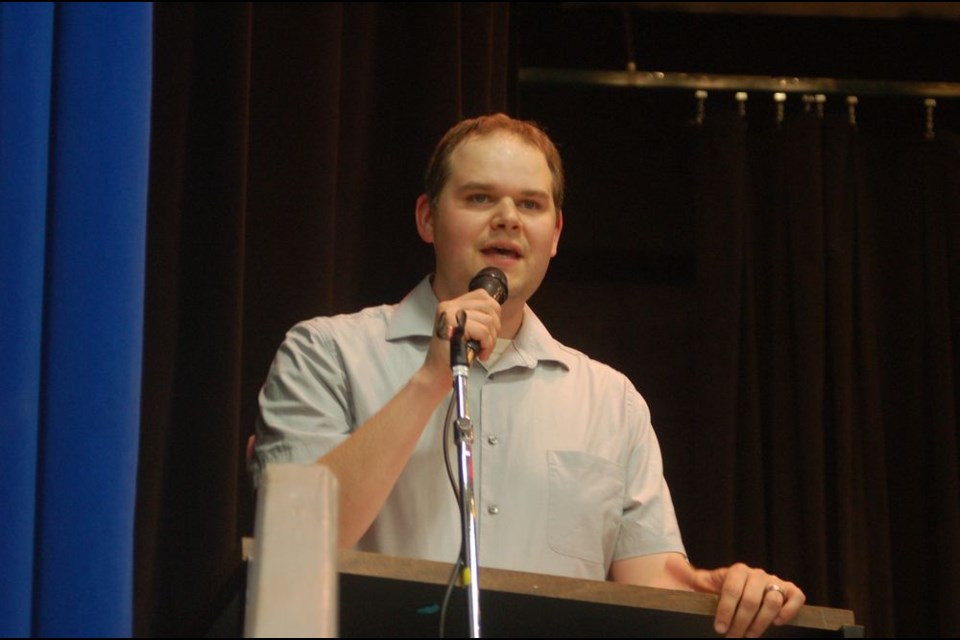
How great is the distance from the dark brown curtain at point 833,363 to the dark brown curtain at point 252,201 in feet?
2.18

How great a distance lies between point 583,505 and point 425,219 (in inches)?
23.1

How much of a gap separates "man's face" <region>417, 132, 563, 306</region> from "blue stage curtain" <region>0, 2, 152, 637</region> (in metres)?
1.23

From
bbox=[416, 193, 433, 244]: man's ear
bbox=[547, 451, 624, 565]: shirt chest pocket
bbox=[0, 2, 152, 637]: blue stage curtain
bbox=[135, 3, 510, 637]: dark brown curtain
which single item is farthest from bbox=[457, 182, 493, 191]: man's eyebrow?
bbox=[0, 2, 152, 637]: blue stage curtain

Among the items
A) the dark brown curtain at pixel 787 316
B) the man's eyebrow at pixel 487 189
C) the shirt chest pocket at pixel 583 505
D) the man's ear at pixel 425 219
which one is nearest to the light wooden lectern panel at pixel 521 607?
the shirt chest pocket at pixel 583 505

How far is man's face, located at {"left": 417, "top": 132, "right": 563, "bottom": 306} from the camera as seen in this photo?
2.33 m

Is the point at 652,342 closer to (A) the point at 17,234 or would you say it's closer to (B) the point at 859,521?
(B) the point at 859,521

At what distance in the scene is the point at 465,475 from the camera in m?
1.54

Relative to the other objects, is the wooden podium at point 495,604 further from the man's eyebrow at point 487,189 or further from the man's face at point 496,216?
the man's eyebrow at point 487,189

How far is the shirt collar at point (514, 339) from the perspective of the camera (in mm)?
2387

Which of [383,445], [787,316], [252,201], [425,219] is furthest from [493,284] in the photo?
[787,316]

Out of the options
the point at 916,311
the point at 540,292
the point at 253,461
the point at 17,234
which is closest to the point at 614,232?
the point at 540,292

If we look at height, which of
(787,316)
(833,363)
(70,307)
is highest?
(787,316)

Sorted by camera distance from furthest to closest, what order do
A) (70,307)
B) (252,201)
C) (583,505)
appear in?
(252,201) < (583,505) < (70,307)

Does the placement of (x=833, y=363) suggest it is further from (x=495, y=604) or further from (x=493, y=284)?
(x=495, y=604)
